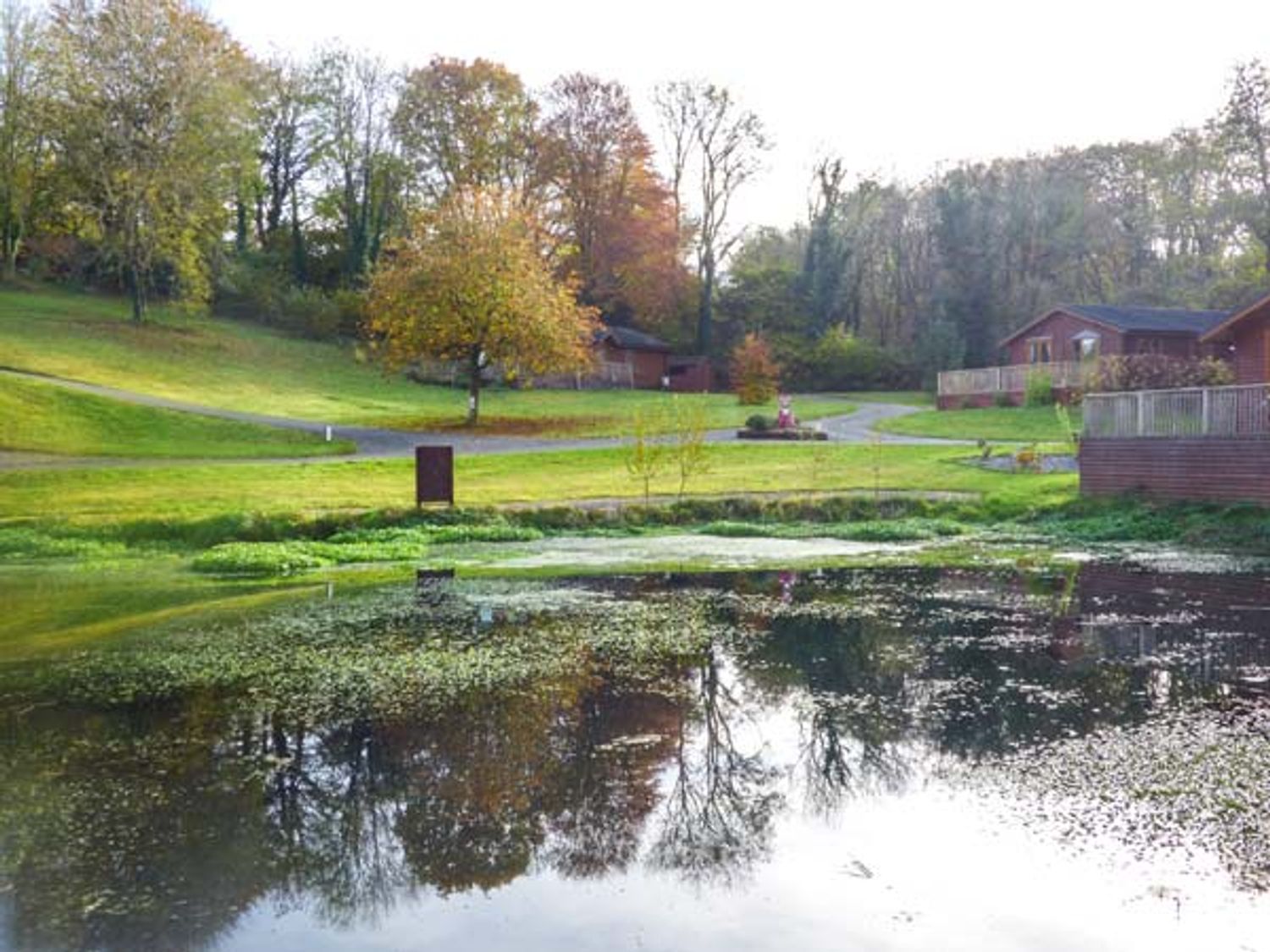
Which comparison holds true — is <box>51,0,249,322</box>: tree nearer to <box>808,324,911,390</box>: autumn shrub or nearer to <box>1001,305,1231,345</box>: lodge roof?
<box>808,324,911,390</box>: autumn shrub

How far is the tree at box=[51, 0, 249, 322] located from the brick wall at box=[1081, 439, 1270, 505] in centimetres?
4391

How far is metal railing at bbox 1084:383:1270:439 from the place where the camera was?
21922mm

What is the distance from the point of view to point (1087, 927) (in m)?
5.17

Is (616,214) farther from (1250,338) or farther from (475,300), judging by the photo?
(1250,338)

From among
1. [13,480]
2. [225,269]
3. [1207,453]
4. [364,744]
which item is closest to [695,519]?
[1207,453]

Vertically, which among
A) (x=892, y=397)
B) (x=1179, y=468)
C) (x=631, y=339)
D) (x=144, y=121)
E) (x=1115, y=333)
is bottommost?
(x=1179, y=468)

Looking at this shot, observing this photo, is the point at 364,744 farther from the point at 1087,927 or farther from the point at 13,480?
the point at 13,480

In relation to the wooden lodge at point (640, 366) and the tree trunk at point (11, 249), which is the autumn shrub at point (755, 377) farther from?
the tree trunk at point (11, 249)

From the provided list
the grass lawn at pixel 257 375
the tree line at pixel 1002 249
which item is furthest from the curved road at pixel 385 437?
the tree line at pixel 1002 249

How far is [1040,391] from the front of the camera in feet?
148

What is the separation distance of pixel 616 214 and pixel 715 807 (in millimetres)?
65544

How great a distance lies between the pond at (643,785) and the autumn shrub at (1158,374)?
25.9 m

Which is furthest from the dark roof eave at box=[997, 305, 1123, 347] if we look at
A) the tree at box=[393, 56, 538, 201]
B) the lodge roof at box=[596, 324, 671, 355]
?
the tree at box=[393, 56, 538, 201]

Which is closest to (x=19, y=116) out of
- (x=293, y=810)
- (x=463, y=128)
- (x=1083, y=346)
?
(x=463, y=128)
